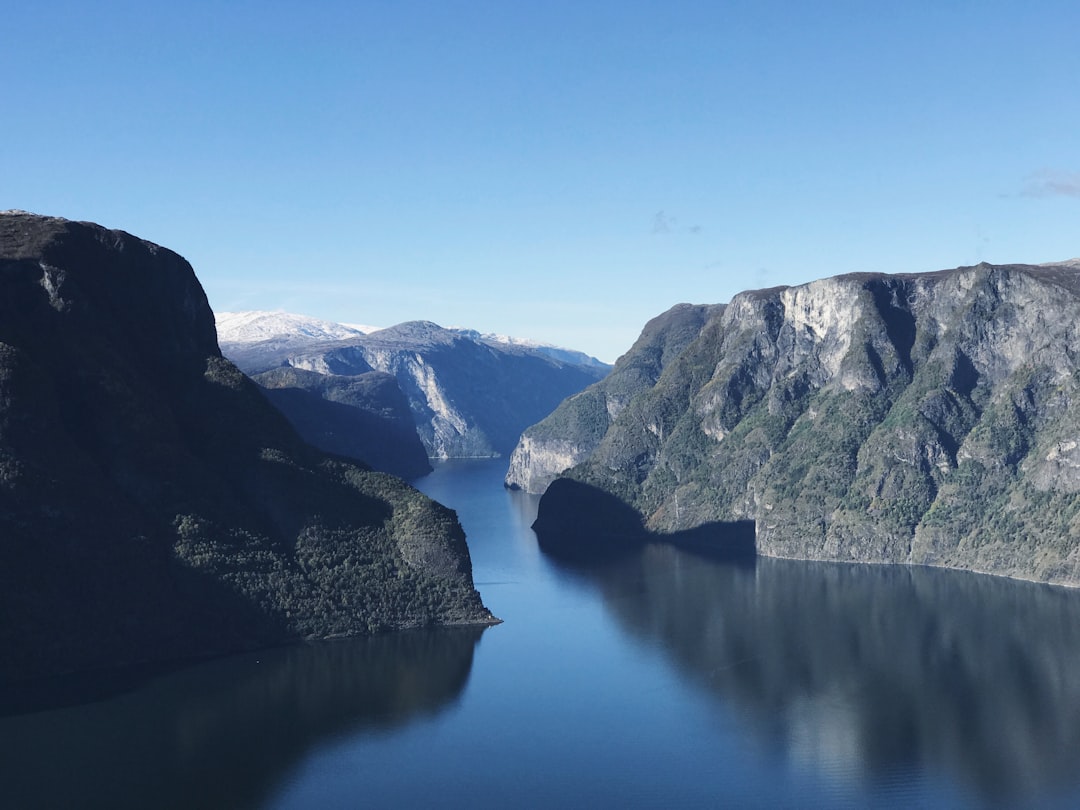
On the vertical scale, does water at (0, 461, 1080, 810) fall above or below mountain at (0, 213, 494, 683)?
below

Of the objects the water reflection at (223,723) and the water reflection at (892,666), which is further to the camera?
the water reflection at (892,666)

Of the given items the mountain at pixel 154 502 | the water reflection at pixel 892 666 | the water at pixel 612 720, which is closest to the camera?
the water at pixel 612 720

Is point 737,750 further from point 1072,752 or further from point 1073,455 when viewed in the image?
point 1073,455

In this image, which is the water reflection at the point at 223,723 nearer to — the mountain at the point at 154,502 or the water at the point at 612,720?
the water at the point at 612,720

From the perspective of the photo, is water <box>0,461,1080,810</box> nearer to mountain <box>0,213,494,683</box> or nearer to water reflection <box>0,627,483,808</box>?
water reflection <box>0,627,483,808</box>

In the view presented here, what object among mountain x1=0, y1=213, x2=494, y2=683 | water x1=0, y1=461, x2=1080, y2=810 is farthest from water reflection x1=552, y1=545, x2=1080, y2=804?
mountain x1=0, y1=213, x2=494, y2=683

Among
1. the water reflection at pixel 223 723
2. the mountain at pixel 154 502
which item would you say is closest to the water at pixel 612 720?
the water reflection at pixel 223 723

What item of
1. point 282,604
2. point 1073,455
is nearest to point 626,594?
point 282,604
